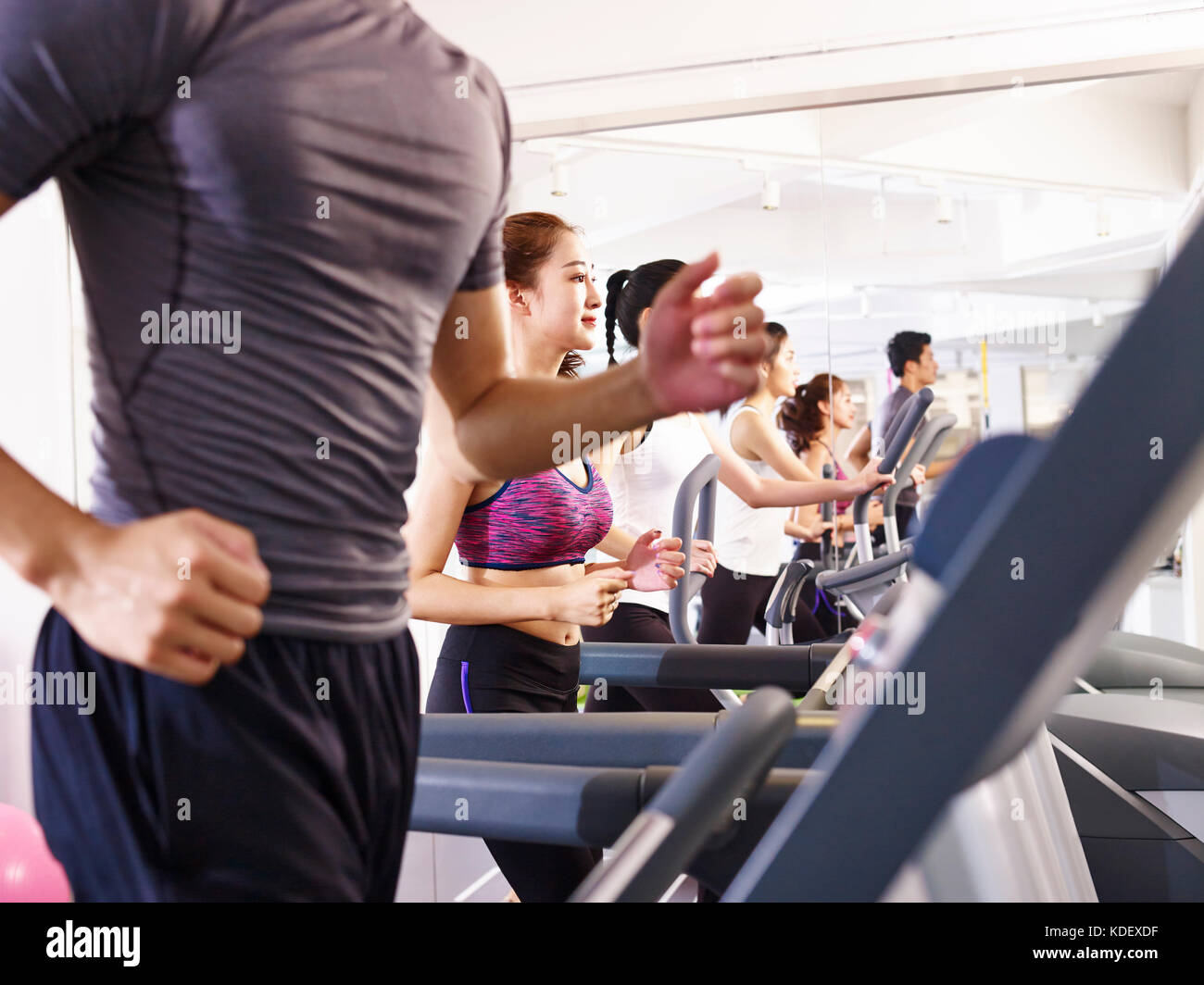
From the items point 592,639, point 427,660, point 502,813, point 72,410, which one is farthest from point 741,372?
point 427,660

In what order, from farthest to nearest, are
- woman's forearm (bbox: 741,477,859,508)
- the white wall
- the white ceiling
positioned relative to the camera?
the white ceiling
woman's forearm (bbox: 741,477,859,508)
the white wall

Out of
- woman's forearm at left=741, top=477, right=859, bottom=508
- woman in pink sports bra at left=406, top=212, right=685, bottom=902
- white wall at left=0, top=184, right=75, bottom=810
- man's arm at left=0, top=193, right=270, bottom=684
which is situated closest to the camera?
man's arm at left=0, top=193, right=270, bottom=684

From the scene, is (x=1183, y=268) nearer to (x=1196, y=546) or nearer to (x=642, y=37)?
(x=642, y=37)

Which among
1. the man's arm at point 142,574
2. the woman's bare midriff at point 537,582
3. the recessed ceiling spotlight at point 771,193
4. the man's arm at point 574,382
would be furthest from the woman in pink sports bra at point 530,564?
the recessed ceiling spotlight at point 771,193

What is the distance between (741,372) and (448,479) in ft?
3.25

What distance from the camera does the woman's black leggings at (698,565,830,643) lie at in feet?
11.2

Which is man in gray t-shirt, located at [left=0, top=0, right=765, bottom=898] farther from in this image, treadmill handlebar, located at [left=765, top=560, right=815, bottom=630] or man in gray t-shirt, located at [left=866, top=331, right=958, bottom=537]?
man in gray t-shirt, located at [left=866, top=331, right=958, bottom=537]

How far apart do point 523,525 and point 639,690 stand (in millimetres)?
752

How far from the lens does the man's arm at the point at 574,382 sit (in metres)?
0.64

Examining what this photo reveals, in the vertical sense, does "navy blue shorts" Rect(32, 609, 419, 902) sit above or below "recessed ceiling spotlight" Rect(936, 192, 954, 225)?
below

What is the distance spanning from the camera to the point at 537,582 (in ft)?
5.73

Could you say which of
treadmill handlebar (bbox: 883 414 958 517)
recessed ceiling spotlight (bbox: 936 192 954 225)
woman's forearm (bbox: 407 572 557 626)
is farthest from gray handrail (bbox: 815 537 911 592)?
recessed ceiling spotlight (bbox: 936 192 954 225)

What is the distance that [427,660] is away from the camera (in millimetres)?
3328

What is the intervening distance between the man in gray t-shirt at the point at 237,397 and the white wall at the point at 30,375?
86.6 inches
